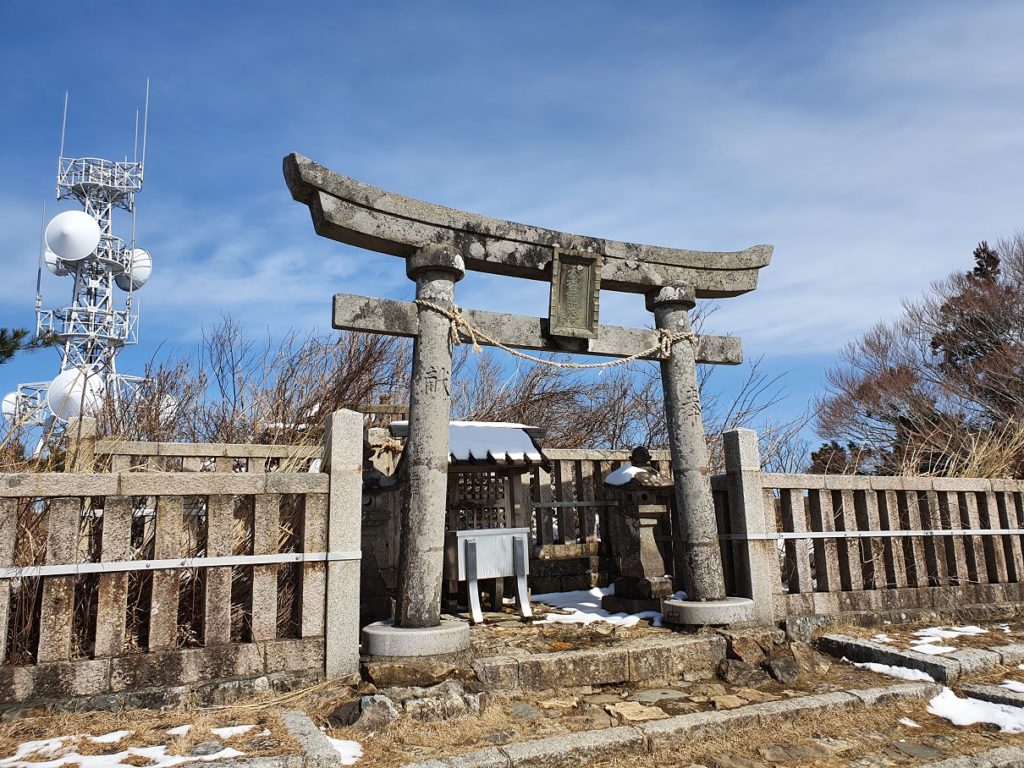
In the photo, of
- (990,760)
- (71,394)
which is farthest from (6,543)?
(71,394)

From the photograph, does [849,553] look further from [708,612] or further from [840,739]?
[840,739]

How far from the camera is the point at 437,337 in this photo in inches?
216

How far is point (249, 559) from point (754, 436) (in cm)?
504

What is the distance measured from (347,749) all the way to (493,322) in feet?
11.9

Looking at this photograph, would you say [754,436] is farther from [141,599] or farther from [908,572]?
[141,599]

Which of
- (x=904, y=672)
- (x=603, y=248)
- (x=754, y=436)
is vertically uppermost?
(x=603, y=248)

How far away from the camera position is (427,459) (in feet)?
17.1

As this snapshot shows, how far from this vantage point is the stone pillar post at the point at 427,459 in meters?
5.08

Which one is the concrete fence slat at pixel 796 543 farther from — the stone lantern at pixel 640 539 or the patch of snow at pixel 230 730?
the patch of snow at pixel 230 730

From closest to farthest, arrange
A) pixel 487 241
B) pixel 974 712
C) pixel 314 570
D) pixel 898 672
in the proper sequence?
1. pixel 974 712
2. pixel 314 570
3. pixel 898 672
4. pixel 487 241

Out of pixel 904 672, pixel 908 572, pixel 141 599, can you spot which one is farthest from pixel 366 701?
pixel 908 572

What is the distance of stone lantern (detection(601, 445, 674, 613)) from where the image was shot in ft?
22.8

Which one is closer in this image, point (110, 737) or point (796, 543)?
point (110, 737)

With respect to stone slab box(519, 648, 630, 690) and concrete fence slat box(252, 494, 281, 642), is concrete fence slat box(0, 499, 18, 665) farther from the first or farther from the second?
stone slab box(519, 648, 630, 690)
